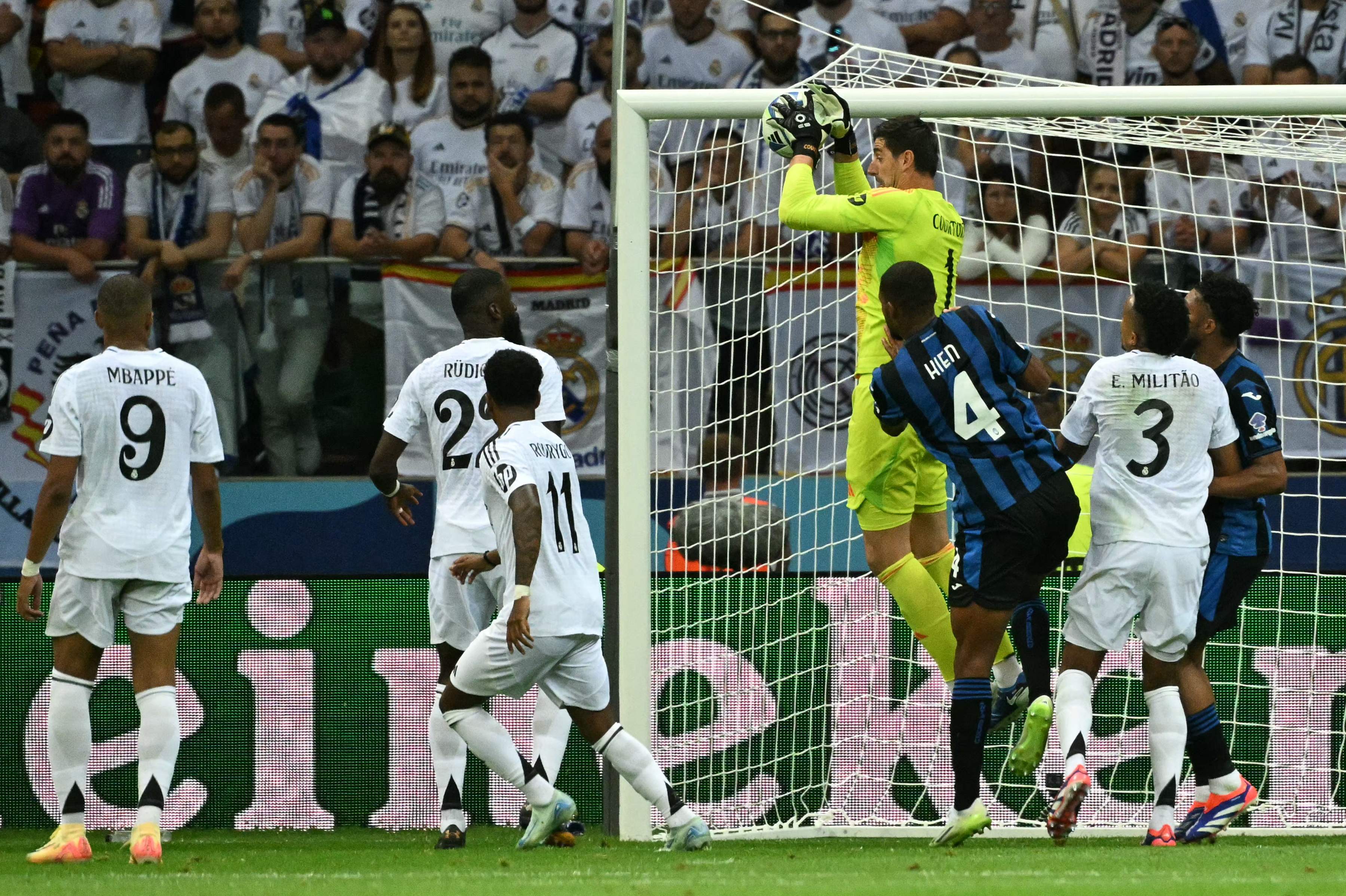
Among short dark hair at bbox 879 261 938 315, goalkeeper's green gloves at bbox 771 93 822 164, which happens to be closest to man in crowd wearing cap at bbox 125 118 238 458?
goalkeeper's green gloves at bbox 771 93 822 164

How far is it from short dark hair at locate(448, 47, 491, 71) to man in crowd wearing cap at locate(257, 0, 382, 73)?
648 millimetres

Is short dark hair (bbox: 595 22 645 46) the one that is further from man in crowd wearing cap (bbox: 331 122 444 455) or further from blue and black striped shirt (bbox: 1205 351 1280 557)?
blue and black striped shirt (bbox: 1205 351 1280 557)

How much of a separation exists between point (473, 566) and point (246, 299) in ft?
14.9

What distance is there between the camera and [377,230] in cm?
1073

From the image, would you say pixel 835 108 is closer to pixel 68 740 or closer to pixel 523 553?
pixel 523 553

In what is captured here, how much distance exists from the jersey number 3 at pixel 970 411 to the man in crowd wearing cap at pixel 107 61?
22.7 ft

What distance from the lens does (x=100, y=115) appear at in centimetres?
1111

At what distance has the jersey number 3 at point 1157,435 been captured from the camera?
616cm

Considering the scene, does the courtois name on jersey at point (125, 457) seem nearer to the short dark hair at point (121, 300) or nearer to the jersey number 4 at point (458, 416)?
the short dark hair at point (121, 300)

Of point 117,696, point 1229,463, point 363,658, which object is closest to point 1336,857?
point 1229,463

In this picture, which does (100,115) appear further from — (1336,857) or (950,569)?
(1336,857)

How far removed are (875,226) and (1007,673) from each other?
5.96 feet

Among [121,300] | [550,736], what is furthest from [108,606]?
[550,736]

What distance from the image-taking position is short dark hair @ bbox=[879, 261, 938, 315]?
236 inches
